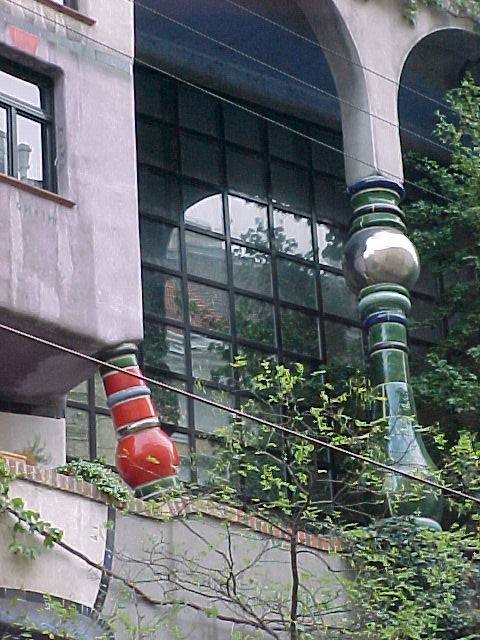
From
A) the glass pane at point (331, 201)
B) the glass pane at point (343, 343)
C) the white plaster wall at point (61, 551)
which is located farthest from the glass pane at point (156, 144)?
the white plaster wall at point (61, 551)

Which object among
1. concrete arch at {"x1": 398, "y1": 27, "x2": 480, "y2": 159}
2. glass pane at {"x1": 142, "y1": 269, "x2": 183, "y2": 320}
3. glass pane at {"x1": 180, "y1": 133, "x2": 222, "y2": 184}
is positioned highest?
concrete arch at {"x1": 398, "y1": 27, "x2": 480, "y2": 159}

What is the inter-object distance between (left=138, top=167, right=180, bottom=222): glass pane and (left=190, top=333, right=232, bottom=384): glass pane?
1.38 metres

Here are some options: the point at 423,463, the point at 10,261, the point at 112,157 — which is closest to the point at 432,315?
the point at 423,463

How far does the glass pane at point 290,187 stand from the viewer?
19.2 metres

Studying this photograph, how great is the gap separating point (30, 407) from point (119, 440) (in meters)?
1.07

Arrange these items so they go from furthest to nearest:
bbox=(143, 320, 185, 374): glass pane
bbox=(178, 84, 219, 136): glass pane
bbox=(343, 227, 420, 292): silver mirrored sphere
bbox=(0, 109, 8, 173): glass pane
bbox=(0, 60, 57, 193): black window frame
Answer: bbox=(178, 84, 219, 136): glass pane
bbox=(143, 320, 185, 374): glass pane
bbox=(343, 227, 420, 292): silver mirrored sphere
bbox=(0, 60, 57, 193): black window frame
bbox=(0, 109, 8, 173): glass pane

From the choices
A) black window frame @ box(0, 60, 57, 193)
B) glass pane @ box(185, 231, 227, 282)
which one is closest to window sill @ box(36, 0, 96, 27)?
black window frame @ box(0, 60, 57, 193)

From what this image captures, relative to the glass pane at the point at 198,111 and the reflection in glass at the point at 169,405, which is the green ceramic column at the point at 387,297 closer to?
the reflection in glass at the point at 169,405

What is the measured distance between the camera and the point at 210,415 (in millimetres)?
17297

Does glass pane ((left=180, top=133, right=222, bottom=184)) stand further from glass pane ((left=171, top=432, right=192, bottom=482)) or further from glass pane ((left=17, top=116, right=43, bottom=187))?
glass pane ((left=17, top=116, right=43, bottom=187))

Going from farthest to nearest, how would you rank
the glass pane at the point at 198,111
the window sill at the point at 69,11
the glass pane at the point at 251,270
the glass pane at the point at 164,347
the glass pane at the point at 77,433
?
1. the glass pane at the point at 198,111
2. the glass pane at the point at 251,270
3. the glass pane at the point at 164,347
4. the glass pane at the point at 77,433
5. the window sill at the point at 69,11

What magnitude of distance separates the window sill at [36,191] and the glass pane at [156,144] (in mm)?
4265

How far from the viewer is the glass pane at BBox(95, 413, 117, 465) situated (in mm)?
16200

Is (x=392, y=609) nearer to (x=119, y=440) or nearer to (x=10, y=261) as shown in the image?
(x=119, y=440)
